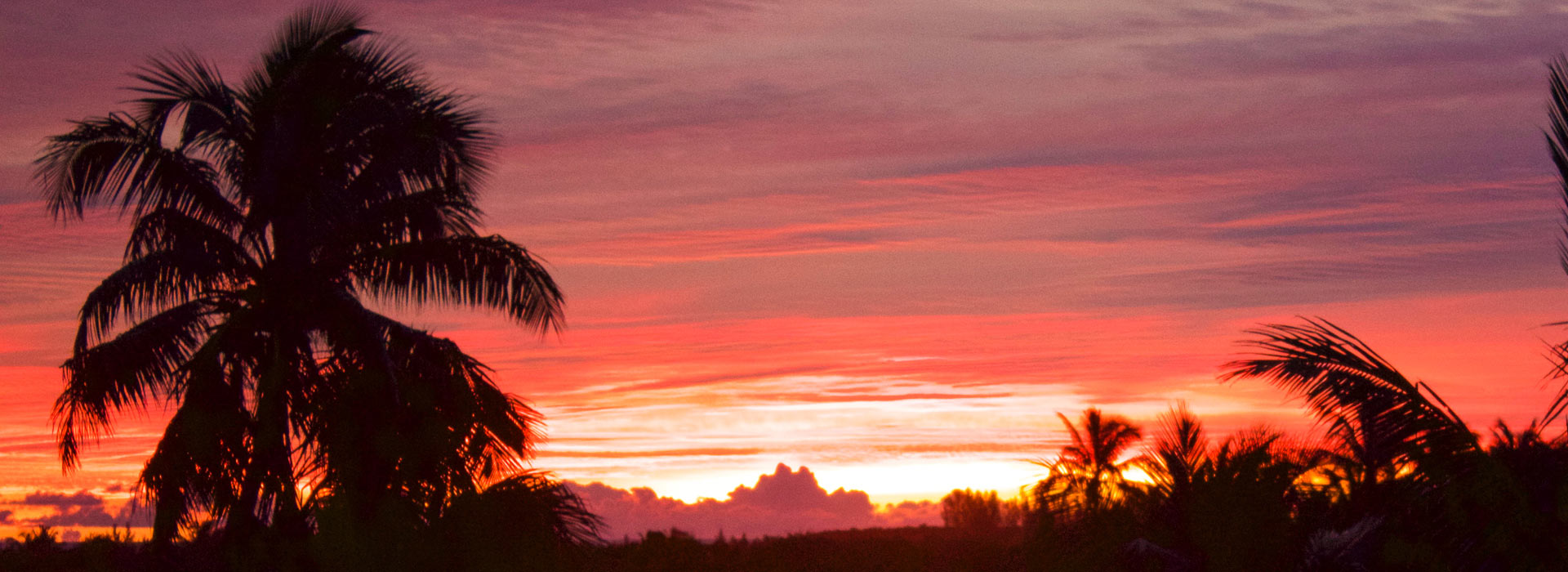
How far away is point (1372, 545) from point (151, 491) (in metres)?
16.5

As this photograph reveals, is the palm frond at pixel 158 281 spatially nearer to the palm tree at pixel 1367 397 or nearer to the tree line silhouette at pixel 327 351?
the tree line silhouette at pixel 327 351

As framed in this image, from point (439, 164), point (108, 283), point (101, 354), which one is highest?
point (439, 164)

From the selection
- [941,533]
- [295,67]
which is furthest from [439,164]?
[941,533]

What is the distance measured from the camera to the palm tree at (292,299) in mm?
15711

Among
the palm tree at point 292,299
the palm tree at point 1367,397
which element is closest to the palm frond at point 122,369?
the palm tree at point 292,299

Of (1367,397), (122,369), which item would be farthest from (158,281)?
(1367,397)

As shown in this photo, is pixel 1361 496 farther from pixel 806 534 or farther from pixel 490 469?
pixel 806 534

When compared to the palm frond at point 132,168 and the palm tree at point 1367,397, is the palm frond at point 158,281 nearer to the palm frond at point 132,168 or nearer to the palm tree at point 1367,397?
the palm frond at point 132,168

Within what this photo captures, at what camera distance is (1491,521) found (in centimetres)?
1197

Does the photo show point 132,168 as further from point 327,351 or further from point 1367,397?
point 1367,397

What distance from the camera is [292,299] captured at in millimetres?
16188

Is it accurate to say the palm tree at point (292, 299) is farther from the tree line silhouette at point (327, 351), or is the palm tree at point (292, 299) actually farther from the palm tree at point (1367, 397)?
the palm tree at point (1367, 397)

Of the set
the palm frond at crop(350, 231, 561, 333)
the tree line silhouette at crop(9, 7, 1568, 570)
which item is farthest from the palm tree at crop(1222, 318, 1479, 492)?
the palm frond at crop(350, 231, 561, 333)

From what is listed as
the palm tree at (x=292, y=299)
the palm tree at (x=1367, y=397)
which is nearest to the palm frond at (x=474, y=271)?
the palm tree at (x=292, y=299)
